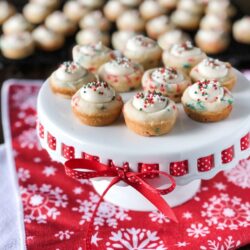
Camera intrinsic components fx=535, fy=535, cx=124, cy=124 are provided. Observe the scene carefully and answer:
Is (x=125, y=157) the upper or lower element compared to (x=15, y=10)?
upper

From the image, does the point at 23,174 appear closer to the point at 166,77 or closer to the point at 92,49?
the point at 92,49

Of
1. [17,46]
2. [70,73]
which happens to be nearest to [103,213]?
[70,73]

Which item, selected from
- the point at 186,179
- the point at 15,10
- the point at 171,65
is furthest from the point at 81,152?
the point at 15,10

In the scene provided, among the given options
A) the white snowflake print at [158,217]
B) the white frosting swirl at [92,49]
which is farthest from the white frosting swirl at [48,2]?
the white snowflake print at [158,217]

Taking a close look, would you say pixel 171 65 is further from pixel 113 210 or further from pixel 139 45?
pixel 113 210

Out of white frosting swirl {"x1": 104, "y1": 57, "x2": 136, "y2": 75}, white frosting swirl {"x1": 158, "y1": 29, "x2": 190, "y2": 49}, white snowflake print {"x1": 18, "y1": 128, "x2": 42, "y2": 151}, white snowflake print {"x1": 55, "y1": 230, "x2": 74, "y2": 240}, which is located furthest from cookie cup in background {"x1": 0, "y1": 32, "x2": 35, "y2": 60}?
white snowflake print {"x1": 55, "y1": 230, "x2": 74, "y2": 240}

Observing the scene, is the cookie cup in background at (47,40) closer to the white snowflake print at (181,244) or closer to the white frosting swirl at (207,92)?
the white frosting swirl at (207,92)
